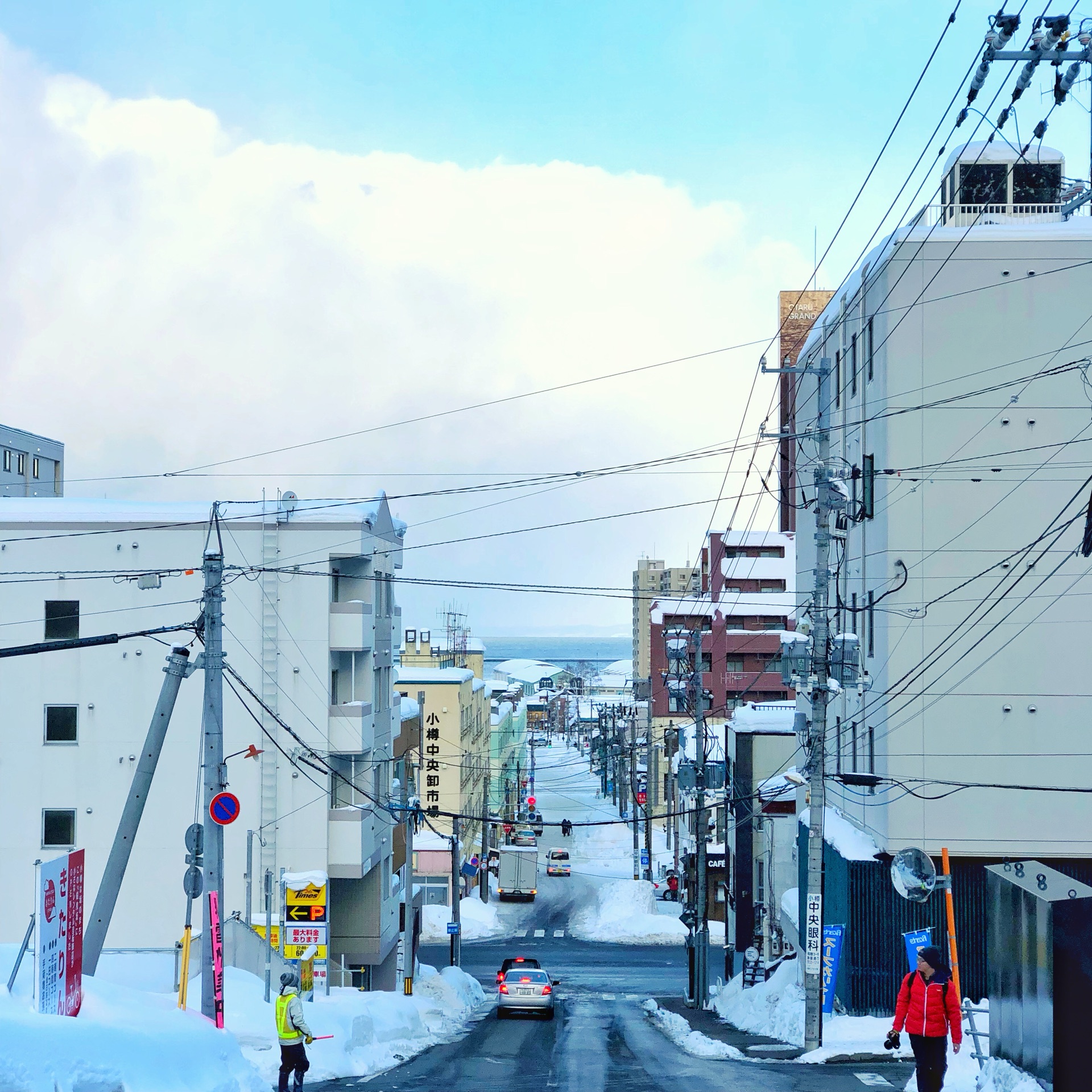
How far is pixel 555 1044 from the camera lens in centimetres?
2395

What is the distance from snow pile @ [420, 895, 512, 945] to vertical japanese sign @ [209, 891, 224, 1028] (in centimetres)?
4426

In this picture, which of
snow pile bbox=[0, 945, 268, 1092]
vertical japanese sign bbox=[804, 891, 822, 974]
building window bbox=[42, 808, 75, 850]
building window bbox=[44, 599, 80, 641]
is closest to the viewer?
snow pile bbox=[0, 945, 268, 1092]

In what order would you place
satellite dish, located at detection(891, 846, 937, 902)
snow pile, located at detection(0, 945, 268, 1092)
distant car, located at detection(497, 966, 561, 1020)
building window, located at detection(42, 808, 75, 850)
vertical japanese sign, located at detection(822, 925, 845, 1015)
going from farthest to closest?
building window, located at detection(42, 808, 75, 850) < distant car, located at detection(497, 966, 561, 1020) < vertical japanese sign, located at detection(822, 925, 845, 1015) < satellite dish, located at detection(891, 846, 937, 902) < snow pile, located at detection(0, 945, 268, 1092)

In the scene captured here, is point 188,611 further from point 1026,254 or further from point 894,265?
point 1026,254

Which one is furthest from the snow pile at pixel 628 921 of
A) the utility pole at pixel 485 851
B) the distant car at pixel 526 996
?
the distant car at pixel 526 996

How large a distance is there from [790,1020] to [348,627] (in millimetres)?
15290

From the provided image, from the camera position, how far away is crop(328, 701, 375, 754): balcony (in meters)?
32.4

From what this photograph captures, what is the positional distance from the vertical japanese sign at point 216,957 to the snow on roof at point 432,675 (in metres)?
53.5

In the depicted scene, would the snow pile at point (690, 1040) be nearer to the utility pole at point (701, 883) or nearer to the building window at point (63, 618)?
the utility pole at point (701, 883)

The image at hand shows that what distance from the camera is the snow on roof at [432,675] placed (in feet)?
235

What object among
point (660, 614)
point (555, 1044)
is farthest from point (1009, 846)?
point (660, 614)

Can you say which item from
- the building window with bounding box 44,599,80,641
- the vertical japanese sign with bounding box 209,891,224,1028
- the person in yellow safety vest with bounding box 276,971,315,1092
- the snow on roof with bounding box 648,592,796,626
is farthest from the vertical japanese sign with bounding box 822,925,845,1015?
the snow on roof with bounding box 648,592,796,626

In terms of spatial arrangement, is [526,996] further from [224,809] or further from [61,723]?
[224,809]

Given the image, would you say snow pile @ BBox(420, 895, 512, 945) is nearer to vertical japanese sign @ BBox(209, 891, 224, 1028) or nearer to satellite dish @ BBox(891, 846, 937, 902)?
vertical japanese sign @ BBox(209, 891, 224, 1028)
